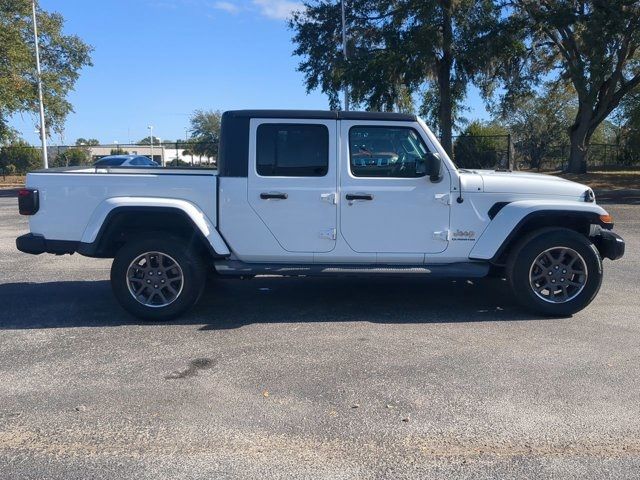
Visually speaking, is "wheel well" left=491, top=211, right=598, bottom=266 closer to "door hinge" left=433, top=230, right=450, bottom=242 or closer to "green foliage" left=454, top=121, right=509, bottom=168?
"door hinge" left=433, top=230, right=450, bottom=242

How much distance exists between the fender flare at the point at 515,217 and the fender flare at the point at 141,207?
8.84 ft

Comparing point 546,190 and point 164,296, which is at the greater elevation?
point 546,190

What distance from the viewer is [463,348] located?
5.36 m

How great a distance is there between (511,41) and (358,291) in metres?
19.4

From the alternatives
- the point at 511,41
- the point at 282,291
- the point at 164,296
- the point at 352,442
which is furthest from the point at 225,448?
the point at 511,41

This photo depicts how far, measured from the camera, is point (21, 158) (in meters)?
39.5

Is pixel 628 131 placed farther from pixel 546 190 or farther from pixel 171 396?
pixel 171 396

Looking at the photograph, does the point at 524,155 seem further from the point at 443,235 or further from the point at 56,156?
the point at 443,235

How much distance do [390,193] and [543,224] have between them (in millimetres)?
1666

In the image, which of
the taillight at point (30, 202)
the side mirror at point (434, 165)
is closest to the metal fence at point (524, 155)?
the side mirror at point (434, 165)

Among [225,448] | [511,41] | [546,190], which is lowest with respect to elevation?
[225,448]

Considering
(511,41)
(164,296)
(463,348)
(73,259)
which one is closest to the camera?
(463,348)

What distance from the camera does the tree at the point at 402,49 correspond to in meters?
23.3

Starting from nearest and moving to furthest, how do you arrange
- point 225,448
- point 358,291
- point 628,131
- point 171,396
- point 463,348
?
point 225,448
point 171,396
point 463,348
point 358,291
point 628,131
